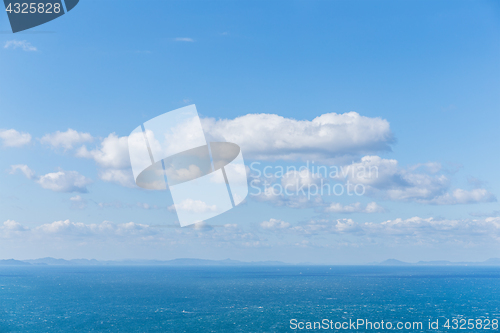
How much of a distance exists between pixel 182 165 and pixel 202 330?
27633mm

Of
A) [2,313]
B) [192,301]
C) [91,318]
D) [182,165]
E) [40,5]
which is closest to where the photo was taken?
[40,5]

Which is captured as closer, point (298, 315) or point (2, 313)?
point (298, 315)

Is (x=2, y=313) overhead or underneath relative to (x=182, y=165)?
underneath

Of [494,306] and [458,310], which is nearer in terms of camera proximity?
[458,310]

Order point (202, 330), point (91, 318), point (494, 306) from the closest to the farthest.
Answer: point (202, 330) → point (91, 318) → point (494, 306)

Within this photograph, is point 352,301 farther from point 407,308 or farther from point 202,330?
point 202,330

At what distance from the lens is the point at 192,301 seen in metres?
73.8

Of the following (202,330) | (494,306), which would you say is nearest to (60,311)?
(202,330)

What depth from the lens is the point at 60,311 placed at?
62.5 meters

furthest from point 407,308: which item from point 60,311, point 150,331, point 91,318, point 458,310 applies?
point 60,311

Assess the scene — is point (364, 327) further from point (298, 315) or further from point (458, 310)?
point (458, 310)

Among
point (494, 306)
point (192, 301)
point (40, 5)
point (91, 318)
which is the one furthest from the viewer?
point (192, 301)

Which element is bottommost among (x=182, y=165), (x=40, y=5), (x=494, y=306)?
(x=494, y=306)

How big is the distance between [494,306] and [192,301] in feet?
181
